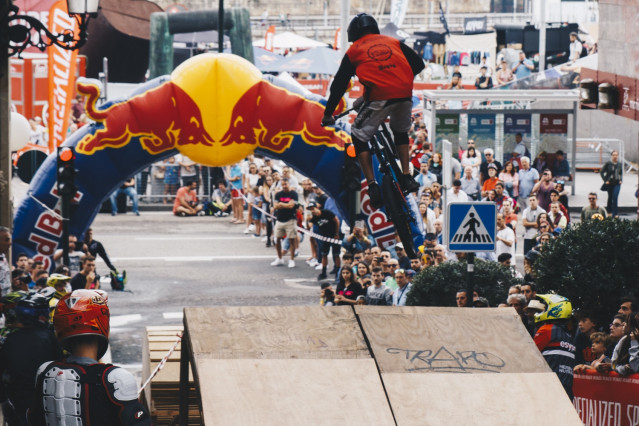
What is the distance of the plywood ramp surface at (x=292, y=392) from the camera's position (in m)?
5.21

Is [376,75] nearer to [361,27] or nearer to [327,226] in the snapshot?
[361,27]

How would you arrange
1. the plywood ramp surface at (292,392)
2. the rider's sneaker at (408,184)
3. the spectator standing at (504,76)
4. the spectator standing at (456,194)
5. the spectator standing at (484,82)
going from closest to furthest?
the plywood ramp surface at (292,392), the rider's sneaker at (408,184), the spectator standing at (456,194), the spectator standing at (484,82), the spectator standing at (504,76)

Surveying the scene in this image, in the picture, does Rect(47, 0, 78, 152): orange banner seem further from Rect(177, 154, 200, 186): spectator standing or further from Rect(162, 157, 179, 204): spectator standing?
Rect(162, 157, 179, 204): spectator standing

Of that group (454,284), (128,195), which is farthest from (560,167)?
(454,284)

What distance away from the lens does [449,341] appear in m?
5.98

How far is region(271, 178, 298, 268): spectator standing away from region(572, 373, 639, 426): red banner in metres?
13.2

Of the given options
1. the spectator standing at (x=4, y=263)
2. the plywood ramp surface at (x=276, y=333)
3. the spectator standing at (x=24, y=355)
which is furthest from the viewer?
the spectator standing at (x=4, y=263)

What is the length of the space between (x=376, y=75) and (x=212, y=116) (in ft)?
28.4

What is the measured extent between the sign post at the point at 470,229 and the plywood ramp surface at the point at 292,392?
18.9 ft

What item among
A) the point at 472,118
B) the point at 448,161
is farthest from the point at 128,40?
the point at 448,161

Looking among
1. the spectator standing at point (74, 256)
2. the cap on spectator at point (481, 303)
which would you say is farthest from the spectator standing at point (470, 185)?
the cap on spectator at point (481, 303)

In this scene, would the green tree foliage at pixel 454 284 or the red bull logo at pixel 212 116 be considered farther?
the red bull logo at pixel 212 116

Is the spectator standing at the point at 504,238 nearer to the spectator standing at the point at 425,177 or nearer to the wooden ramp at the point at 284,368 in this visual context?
the spectator standing at the point at 425,177

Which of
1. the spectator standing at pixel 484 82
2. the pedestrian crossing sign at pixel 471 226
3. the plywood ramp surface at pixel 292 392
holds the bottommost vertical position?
the pedestrian crossing sign at pixel 471 226
